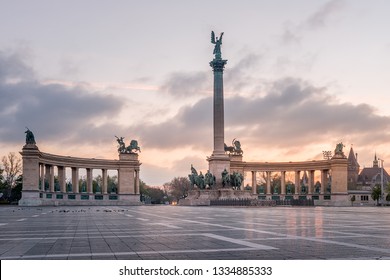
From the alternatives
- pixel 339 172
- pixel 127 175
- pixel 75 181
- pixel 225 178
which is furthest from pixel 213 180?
pixel 339 172

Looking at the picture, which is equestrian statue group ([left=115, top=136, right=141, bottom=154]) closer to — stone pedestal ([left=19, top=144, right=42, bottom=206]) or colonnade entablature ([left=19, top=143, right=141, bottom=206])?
colonnade entablature ([left=19, top=143, right=141, bottom=206])

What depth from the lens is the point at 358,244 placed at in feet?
64.0

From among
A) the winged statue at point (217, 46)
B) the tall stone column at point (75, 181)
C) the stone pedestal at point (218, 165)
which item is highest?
the winged statue at point (217, 46)

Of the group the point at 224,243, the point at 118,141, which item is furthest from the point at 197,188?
the point at 224,243

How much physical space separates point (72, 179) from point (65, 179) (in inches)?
170

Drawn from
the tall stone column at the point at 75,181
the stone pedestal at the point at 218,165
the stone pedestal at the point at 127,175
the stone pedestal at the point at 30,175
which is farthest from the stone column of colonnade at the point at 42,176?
the stone pedestal at the point at 218,165

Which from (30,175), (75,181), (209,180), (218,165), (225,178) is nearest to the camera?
(225,178)

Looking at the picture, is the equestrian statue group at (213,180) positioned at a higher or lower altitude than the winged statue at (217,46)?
lower

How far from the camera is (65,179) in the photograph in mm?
128375

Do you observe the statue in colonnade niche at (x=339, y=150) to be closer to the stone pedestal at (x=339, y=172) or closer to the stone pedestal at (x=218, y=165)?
the stone pedestal at (x=339, y=172)

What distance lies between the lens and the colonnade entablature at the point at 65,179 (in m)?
110

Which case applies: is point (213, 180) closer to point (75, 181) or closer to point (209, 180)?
point (209, 180)

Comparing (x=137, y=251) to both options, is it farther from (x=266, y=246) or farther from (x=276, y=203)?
(x=276, y=203)

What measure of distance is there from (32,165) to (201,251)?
323ft
